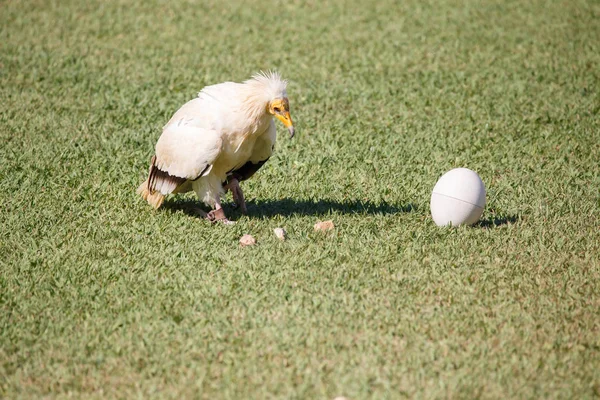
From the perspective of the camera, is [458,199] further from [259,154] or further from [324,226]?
[259,154]

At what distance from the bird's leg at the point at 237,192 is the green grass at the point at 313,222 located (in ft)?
0.61

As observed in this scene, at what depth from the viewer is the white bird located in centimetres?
609

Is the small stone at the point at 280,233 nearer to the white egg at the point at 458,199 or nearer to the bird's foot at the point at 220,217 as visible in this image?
the bird's foot at the point at 220,217

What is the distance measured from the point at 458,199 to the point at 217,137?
2027mm

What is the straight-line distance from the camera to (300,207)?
698 centimetres

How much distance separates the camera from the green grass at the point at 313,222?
451 cm

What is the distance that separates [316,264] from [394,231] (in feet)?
3.04

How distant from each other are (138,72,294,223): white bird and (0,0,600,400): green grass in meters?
0.36

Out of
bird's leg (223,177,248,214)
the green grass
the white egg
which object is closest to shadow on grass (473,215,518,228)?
the green grass

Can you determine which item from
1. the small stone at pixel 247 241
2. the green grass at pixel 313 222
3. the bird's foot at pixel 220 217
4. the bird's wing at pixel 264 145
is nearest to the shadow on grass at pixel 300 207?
the green grass at pixel 313 222

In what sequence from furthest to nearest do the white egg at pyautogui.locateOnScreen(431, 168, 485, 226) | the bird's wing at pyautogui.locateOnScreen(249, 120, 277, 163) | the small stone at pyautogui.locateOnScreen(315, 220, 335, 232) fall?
the bird's wing at pyautogui.locateOnScreen(249, 120, 277, 163) < the small stone at pyautogui.locateOnScreen(315, 220, 335, 232) < the white egg at pyautogui.locateOnScreen(431, 168, 485, 226)

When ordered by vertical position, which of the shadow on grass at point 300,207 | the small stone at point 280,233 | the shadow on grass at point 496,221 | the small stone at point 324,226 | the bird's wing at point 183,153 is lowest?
the shadow on grass at point 300,207


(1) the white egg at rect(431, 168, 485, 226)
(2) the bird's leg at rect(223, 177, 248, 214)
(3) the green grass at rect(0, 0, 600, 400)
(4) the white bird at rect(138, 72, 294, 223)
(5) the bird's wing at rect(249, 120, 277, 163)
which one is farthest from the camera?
(2) the bird's leg at rect(223, 177, 248, 214)

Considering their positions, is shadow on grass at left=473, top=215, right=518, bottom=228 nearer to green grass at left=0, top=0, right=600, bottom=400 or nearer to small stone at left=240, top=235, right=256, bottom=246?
green grass at left=0, top=0, right=600, bottom=400
